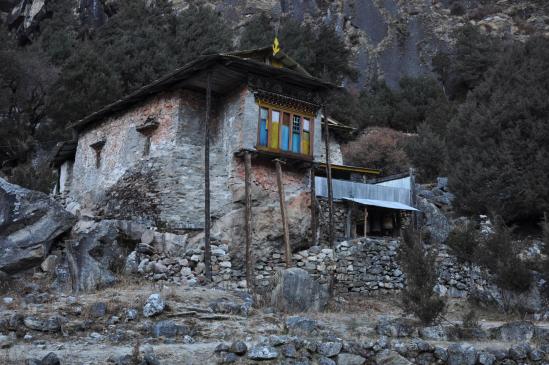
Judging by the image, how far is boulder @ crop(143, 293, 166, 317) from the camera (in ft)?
39.3

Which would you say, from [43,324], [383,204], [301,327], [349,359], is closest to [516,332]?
[301,327]

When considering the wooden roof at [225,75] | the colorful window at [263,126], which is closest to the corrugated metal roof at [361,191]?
the colorful window at [263,126]

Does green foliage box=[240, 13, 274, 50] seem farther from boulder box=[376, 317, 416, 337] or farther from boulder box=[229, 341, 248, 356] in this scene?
boulder box=[229, 341, 248, 356]

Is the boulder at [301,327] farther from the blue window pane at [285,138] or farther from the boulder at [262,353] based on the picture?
the blue window pane at [285,138]

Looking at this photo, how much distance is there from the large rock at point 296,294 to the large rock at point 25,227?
8081 millimetres

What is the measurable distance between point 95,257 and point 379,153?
24.0 meters

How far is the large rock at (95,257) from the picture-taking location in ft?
50.1

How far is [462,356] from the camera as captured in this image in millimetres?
9453

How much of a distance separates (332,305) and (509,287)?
195 inches

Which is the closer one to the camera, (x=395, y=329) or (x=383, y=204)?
(x=395, y=329)

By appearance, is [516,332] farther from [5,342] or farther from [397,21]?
[397,21]

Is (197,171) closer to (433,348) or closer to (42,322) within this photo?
(42,322)

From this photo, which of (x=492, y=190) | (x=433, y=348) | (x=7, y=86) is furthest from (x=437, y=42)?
(x=433, y=348)

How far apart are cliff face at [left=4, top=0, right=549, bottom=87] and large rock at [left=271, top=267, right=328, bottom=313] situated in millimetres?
42318
